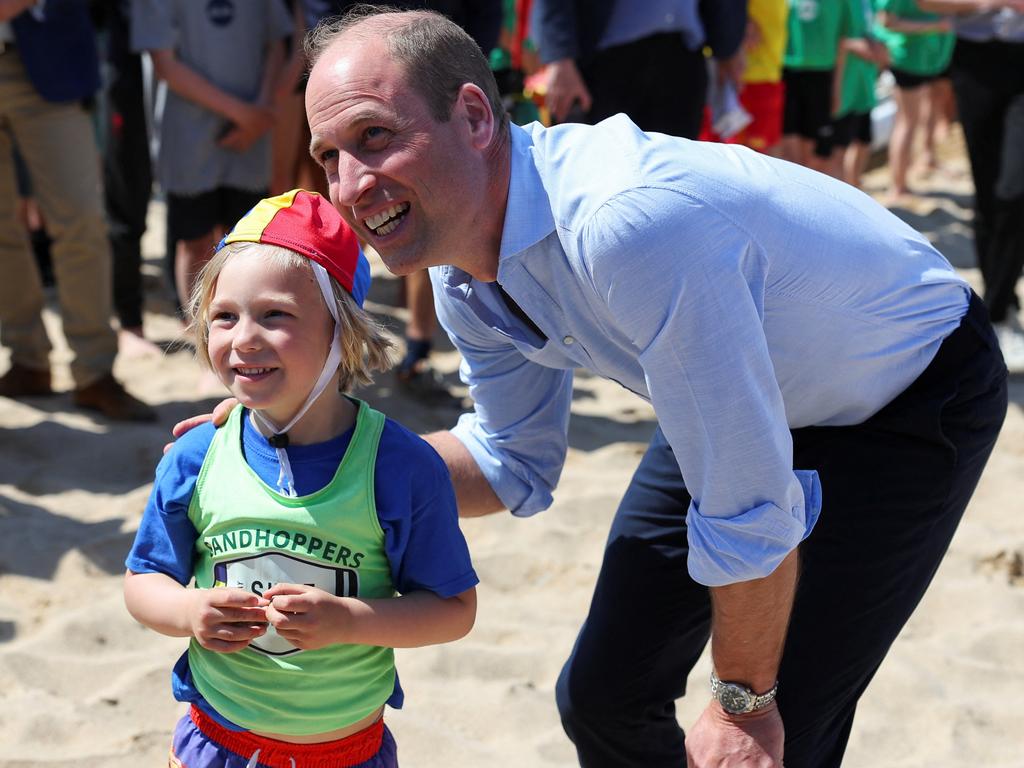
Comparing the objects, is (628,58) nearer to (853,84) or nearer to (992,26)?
(992,26)

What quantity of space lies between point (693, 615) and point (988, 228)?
3758 millimetres

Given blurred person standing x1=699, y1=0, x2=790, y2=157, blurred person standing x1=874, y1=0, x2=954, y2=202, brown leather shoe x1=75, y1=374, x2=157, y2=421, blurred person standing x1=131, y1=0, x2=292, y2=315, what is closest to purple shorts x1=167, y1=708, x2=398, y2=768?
brown leather shoe x1=75, y1=374, x2=157, y2=421

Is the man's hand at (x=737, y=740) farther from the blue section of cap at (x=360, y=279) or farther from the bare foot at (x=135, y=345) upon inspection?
the bare foot at (x=135, y=345)

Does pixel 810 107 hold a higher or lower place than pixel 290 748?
lower

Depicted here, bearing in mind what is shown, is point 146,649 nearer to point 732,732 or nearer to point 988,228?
point 732,732

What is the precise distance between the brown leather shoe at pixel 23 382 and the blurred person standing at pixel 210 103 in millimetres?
618

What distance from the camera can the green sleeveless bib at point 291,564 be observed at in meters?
1.96

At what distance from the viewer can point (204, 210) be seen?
5148mm

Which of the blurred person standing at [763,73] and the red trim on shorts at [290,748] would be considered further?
the blurred person standing at [763,73]

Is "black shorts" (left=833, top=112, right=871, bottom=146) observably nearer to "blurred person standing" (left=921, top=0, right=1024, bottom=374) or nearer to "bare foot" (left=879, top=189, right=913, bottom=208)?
"bare foot" (left=879, top=189, right=913, bottom=208)

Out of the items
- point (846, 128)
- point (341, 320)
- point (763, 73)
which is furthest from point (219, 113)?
point (846, 128)

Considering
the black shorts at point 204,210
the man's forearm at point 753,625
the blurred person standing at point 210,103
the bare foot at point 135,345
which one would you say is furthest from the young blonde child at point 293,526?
the bare foot at point 135,345

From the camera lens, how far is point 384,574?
2.02m

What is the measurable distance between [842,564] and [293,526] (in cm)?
89
